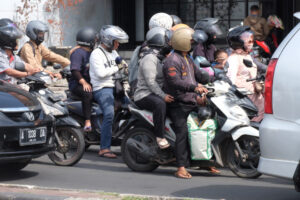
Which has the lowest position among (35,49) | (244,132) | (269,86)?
(244,132)

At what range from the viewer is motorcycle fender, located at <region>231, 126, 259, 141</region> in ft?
27.8

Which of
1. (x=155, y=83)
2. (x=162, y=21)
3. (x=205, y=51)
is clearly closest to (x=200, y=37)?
(x=205, y=51)

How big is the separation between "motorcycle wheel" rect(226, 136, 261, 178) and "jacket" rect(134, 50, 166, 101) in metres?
1.05

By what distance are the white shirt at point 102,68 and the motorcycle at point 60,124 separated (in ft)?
2.14

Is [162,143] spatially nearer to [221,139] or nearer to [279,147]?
[221,139]

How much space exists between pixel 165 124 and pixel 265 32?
691cm

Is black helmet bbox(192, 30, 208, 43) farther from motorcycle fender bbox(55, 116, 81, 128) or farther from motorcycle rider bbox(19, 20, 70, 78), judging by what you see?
motorcycle fender bbox(55, 116, 81, 128)

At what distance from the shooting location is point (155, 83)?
356 inches

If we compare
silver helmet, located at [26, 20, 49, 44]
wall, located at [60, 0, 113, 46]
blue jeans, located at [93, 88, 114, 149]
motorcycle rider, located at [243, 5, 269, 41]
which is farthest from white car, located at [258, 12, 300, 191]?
wall, located at [60, 0, 113, 46]

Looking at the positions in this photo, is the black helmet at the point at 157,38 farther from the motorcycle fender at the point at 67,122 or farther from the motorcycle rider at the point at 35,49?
the motorcycle rider at the point at 35,49

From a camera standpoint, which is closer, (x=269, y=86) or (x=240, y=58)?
(x=269, y=86)

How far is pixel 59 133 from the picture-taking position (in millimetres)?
9852

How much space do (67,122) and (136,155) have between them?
3.44ft

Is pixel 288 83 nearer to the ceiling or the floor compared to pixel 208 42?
nearer to the ceiling
